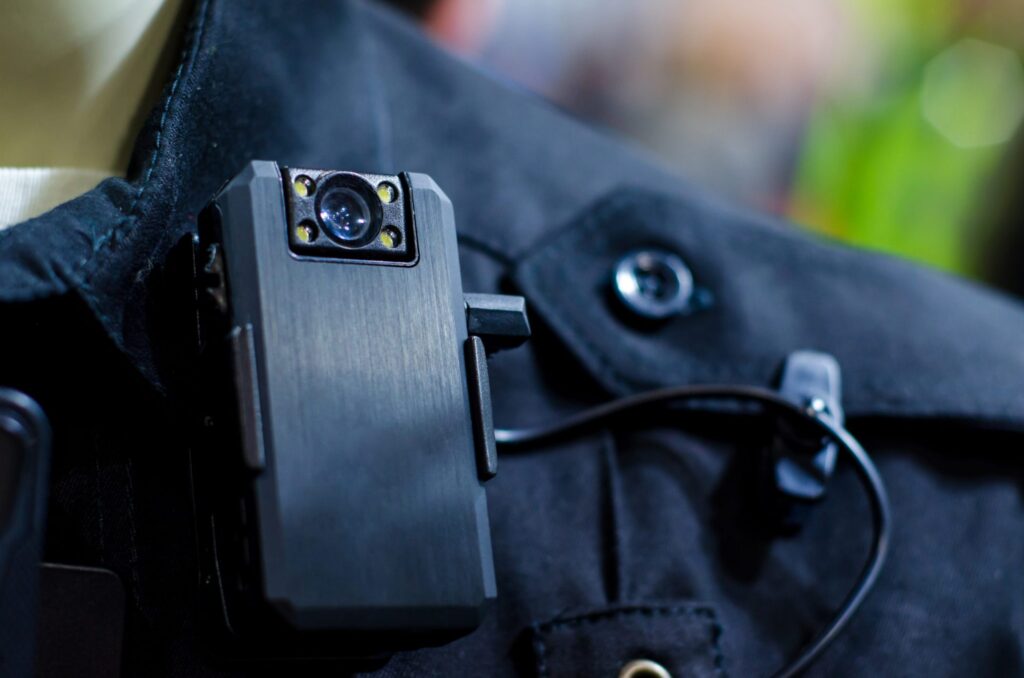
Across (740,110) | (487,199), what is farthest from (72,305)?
(740,110)

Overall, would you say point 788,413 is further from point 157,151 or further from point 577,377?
point 157,151

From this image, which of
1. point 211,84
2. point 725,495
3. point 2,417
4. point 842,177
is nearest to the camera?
point 2,417

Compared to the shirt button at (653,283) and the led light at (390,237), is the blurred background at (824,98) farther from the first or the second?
the led light at (390,237)

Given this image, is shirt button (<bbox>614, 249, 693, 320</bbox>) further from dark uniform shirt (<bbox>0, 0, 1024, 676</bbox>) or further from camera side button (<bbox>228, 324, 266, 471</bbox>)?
camera side button (<bbox>228, 324, 266, 471</bbox>)

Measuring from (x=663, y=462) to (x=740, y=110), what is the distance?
0.83 metres

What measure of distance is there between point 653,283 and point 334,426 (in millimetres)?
259

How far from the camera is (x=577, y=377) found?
21.5 inches

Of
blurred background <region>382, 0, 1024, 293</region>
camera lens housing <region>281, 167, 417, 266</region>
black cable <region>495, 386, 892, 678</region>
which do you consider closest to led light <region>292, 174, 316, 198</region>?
camera lens housing <region>281, 167, 417, 266</region>

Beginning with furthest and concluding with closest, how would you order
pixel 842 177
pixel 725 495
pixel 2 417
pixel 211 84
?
1. pixel 842 177
2. pixel 725 495
3. pixel 211 84
4. pixel 2 417

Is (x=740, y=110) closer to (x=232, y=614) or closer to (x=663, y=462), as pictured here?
(x=663, y=462)

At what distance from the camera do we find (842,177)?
1275mm

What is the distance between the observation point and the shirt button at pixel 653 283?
56 centimetres

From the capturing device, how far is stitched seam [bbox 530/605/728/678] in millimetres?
468

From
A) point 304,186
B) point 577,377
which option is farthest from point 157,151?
point 577,377
